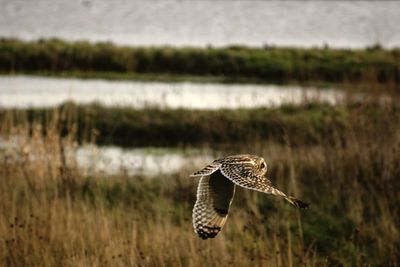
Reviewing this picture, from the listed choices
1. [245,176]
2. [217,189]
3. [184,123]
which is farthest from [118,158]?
[245,176]

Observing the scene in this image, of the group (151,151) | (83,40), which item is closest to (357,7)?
(83,40)

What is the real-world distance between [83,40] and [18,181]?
22226mm

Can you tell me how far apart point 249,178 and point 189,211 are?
17.4 ft

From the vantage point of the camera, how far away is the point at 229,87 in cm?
2373

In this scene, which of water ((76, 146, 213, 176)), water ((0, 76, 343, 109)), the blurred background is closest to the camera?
the blurred background

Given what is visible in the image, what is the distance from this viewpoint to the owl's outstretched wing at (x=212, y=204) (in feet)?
13.0

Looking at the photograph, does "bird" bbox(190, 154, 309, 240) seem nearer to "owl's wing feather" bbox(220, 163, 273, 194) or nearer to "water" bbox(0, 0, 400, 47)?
"owl's wing feather" bbox(220, 163, 273, 194)

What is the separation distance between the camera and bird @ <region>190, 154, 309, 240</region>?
148 inches

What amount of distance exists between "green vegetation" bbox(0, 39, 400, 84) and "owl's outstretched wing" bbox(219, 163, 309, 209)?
893 inches

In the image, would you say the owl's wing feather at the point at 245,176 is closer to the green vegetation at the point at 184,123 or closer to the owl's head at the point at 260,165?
the owl's head at the point at 260,165

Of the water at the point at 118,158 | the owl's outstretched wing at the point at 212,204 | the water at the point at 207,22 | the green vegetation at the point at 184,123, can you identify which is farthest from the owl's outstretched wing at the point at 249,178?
the water at the point at 207,22

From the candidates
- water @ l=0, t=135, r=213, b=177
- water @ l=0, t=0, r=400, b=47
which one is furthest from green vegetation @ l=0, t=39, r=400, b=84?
water @ l=0, t=135, r=213, b=177

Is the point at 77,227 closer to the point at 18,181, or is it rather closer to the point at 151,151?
the point at 18,181

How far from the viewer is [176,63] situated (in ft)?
93.0
